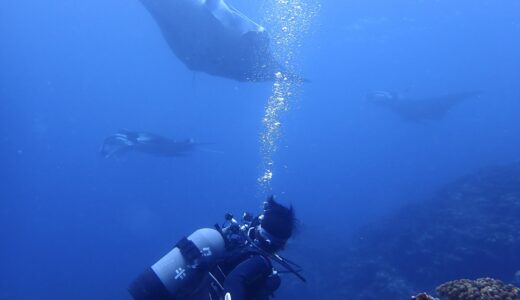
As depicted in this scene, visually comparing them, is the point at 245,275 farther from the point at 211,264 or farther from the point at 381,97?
the point at 381,97

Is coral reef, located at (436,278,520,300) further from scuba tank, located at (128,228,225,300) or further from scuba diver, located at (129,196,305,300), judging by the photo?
scuba tank, located at (128,228,225,300)

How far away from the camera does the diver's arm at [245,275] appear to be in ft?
12.2

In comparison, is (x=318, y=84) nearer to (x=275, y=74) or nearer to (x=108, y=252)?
(x=108, y=252)

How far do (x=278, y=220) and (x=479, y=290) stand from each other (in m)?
2.18

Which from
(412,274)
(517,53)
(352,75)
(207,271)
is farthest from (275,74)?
(517,53)

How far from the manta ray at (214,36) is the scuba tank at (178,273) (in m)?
7.41

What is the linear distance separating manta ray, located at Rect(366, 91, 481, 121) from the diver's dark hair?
22.3 metres

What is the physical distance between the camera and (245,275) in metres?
3.86

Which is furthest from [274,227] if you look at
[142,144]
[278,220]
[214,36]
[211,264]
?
[142,144]

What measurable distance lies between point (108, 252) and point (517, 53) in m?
101

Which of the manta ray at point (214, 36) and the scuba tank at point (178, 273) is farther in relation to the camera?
the manta ray at point (214, 36)

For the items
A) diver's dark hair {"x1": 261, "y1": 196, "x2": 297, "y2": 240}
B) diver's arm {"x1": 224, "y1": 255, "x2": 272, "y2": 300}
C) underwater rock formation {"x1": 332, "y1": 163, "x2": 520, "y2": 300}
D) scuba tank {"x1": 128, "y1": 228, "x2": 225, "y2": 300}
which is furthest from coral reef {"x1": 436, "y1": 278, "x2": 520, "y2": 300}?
underwater rock formation {"x1": 332, "y1": 163, "x2": 520, "y2": 300}

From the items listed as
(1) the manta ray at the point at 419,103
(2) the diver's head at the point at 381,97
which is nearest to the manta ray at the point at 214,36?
(2) the diver's head at the point at 381,97

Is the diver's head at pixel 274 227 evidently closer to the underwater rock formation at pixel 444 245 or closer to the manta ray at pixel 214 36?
the manta ray at pixel 214 36
